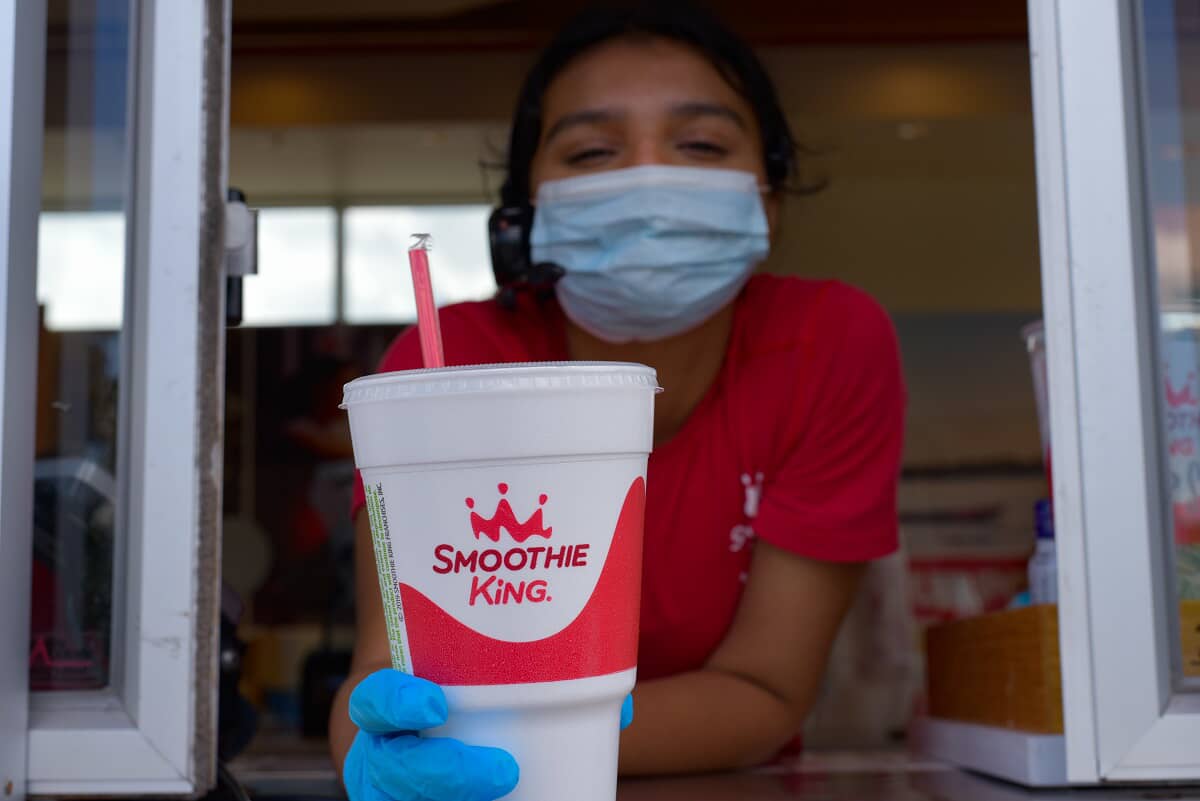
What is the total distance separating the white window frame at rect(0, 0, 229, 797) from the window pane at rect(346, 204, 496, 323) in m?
3.35

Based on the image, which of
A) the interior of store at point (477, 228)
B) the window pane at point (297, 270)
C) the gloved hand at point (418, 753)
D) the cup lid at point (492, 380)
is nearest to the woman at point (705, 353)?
the gloved hand at point (418, 753)

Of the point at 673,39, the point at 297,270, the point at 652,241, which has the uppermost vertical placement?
the point at 297,270

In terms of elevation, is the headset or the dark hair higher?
the dark hair

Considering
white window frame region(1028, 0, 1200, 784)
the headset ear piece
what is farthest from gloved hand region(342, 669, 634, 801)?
the headset ear piece

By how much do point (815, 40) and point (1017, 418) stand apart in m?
1.63

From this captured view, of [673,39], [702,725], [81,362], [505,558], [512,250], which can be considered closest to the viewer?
[505,558]

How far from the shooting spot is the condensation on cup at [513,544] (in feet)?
2.55

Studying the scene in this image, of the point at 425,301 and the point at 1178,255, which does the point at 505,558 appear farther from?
the point at 1178,255

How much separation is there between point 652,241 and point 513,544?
2.73 ft

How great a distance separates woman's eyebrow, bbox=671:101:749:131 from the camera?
65.4 inches

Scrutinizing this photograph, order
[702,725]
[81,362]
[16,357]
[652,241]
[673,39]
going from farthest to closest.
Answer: [673,39]
[652,241]
[702,725]
[81,362]
[16,357]

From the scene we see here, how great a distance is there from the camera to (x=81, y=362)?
1272mm

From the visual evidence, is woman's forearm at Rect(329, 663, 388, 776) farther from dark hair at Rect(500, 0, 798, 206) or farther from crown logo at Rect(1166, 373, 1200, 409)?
crown logo at Rect(1166, 373, 1200, 409)

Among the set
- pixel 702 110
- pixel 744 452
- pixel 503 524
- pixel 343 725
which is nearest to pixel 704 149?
pixel 702 110
